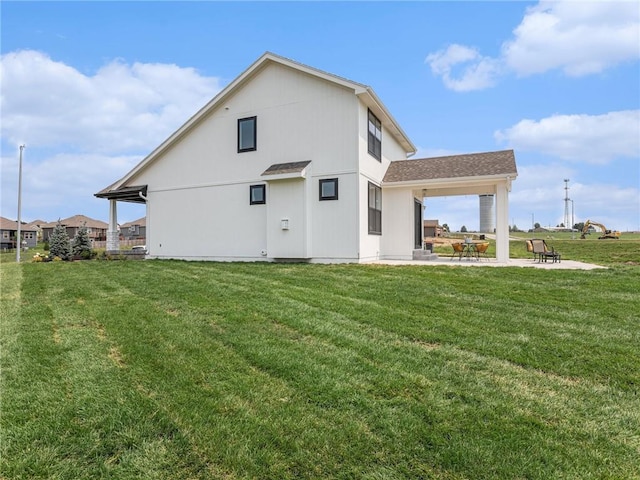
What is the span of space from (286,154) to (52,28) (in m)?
7.15

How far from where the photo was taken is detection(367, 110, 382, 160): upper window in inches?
528

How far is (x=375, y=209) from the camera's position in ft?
45.1

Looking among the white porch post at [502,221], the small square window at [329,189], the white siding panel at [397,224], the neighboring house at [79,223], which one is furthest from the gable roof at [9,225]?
the white porch post at [502,221]

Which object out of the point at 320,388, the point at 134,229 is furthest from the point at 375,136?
the point at 134,229

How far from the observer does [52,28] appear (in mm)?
9523

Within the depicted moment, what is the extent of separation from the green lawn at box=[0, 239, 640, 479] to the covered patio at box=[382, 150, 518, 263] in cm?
638

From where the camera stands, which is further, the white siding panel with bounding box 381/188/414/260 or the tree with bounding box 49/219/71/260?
the tree with bounding box 49/219/71/260

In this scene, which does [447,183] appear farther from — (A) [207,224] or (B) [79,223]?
(B) [79,223]

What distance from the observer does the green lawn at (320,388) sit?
7.38ft

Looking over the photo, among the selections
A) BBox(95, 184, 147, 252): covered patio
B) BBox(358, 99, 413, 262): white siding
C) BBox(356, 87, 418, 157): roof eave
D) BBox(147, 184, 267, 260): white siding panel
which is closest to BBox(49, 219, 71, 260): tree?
BBox(95, 184, 147, 252): covered patio

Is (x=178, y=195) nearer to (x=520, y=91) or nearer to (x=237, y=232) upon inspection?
(x=237, y=232)

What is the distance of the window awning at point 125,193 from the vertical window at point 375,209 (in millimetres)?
9698

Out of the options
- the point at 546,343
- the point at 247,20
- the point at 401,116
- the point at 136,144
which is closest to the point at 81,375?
the point at 546,343

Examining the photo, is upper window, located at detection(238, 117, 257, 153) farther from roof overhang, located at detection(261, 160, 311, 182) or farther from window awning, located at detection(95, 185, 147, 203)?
window awning, located at detection(95, 185, 147, 203)
